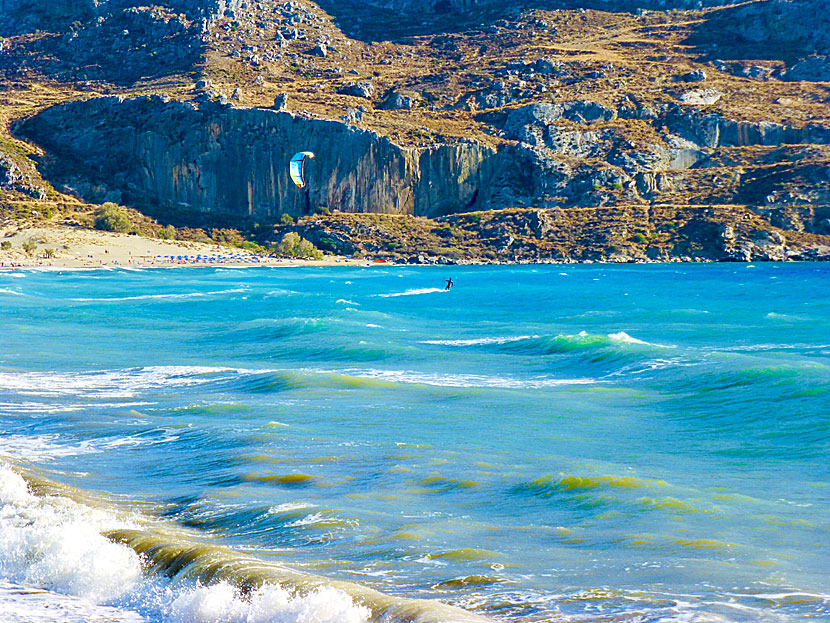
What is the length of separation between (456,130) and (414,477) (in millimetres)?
106884

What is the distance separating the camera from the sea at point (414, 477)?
357 inches

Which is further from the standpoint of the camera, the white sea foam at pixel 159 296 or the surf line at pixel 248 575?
the white sea foam at pixel 159 296

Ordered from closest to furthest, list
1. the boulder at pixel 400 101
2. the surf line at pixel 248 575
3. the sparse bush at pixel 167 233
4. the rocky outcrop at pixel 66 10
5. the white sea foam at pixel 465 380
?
the surf line at pixel 248 575
the white sea foam at pixel 465 380
the sparse bush at pixel 167 233
the boulder at pixel 400 101
the rocky outcrop at pixel 66 10

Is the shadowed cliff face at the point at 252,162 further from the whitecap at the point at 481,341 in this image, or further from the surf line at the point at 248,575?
the surf line at the point at 248,575

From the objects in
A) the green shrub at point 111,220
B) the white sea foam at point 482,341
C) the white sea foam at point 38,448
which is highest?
the green shrub at point 111,220

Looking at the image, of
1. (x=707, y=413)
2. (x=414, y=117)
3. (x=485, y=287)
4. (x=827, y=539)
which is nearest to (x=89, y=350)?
(x=707, y=413)

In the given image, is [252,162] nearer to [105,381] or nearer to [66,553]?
[105,381]

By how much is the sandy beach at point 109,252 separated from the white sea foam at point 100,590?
85422 mm

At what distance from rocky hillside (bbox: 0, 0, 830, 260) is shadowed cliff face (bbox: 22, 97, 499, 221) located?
199 mm

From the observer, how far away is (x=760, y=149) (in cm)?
11481

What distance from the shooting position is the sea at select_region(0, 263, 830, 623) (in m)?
9.06

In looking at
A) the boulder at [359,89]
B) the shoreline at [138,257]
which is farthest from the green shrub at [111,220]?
the boulder at [359,89]

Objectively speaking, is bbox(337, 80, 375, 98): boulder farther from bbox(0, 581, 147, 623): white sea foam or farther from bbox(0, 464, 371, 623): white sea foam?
bbox(0, 581, 147, 623): white sea foam

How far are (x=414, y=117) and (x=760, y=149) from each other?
44165 mm
